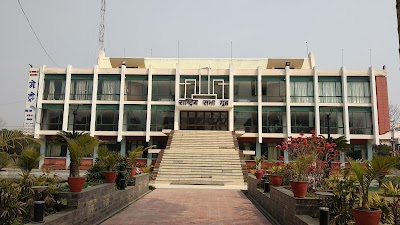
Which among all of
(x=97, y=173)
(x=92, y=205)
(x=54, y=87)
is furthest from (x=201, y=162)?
(x=54, y=87)

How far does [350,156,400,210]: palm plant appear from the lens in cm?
552

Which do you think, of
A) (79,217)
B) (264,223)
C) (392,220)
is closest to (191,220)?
(264,223)

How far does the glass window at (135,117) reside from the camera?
3325cm

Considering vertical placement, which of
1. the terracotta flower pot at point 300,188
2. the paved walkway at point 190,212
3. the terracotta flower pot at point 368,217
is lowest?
the paved walkway at point 190,212

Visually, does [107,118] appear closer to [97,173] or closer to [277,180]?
[97,173]

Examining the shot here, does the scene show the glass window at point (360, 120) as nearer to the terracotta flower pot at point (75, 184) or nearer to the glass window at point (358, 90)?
the glass window at point (358, 90)

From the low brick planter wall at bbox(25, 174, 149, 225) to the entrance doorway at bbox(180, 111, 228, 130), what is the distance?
21.6m

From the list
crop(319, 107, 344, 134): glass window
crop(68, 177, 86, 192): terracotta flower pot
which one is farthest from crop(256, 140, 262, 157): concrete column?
crop(68, 177, 86, 192): terracotta flower pot

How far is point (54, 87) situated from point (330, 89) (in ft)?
96.0

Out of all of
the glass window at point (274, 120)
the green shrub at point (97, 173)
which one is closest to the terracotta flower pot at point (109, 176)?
the green shrub at point (97, 173)

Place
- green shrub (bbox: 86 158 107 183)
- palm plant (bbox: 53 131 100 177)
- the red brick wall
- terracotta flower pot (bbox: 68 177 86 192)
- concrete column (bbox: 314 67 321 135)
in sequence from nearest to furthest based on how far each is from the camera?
terracotta flower pot (bbox: 68 177 86 192), palm plant (bbox: 53 131 100 177), green shrub (bbox: 86 158 107 183), the red brick wall, concrete column (bbox: 314 67 321 135)

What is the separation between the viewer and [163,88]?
34.4 metres

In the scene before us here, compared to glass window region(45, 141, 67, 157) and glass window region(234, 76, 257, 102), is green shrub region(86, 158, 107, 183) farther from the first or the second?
glass window region(45, 141, 67, 157)

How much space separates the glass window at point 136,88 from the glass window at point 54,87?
269 inches
